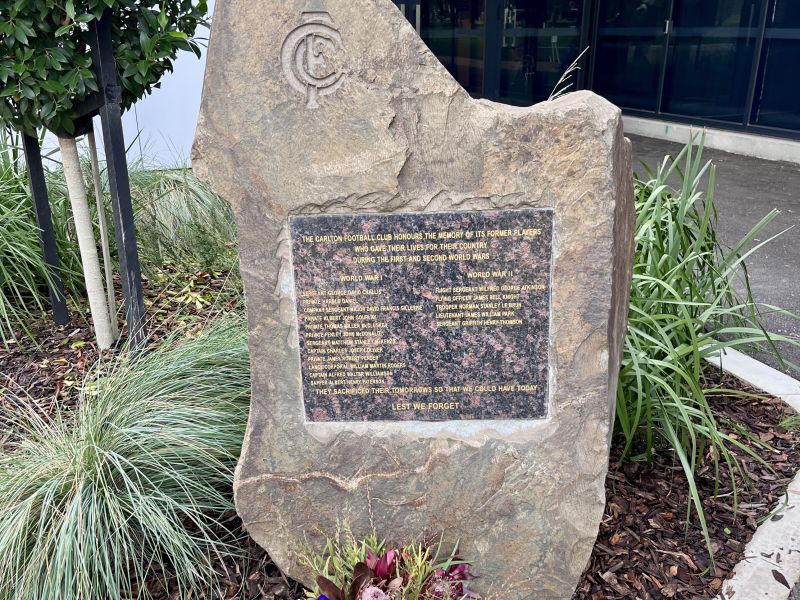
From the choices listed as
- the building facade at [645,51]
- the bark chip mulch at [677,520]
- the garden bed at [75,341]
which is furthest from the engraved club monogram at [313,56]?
the building facade at [645,51]

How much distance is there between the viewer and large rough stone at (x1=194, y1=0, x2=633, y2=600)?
7.03 feet

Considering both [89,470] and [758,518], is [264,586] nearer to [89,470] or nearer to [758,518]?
[89,470]

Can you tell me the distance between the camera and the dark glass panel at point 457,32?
382 inches

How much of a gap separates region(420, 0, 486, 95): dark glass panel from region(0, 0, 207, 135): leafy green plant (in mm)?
6462

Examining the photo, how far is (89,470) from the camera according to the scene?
2.62 meters

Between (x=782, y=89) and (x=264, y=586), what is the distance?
30.3ft

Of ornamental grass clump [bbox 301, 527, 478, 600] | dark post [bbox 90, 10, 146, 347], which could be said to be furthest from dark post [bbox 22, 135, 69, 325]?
ornamental grass clump [bbox 301, 527, 478, 600]

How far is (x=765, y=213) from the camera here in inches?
286

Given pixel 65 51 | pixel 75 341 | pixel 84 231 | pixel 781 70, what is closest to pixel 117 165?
pixel 84 231

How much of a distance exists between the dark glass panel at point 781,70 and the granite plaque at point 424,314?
8.45 meters

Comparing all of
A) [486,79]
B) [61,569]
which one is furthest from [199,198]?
[486,79]

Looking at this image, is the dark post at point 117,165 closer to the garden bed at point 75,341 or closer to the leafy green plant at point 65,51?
the leafy green plant at point 65,51

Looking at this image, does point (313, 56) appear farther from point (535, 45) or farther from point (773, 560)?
point (535, 45)

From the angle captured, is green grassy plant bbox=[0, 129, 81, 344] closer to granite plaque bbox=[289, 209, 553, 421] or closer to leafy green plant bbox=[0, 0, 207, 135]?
leafy green plant bbox=[0, 0, 207, 135]
